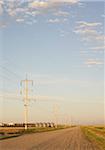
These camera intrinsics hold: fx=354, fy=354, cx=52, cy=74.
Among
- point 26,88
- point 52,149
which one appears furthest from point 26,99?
point 52,149

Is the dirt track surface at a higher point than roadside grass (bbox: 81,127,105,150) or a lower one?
higher

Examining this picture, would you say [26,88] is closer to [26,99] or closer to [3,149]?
[26,99]

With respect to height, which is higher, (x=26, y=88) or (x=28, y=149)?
(x=26, y=88)

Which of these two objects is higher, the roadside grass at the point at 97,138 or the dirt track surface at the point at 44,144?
the dirt track surface at the point at 44,144

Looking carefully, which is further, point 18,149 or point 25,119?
point 25,119

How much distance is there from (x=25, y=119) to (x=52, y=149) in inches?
1594

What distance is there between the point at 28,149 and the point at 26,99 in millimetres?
42921

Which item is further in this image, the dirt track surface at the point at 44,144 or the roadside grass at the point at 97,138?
the roadside grass at the point at 97,138

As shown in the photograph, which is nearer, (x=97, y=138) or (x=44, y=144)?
(x=44, y=144)

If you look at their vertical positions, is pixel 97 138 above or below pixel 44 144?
below

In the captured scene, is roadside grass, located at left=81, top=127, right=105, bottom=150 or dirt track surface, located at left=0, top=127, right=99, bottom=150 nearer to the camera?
dirt track surface, located at left=0, top=127, right=99, bottom=150

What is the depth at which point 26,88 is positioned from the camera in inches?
2532

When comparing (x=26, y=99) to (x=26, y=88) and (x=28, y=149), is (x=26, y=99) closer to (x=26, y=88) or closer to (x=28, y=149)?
(x=26, y=88)

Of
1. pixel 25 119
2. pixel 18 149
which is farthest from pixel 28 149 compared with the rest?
pixel 25 119
